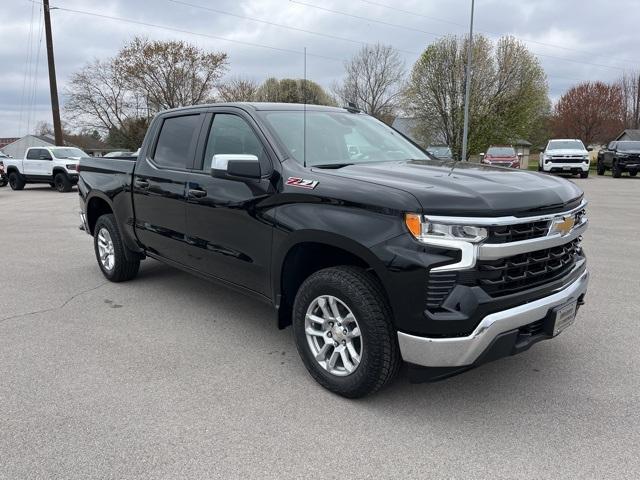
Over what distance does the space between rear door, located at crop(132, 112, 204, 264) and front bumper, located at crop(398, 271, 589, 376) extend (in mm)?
2467

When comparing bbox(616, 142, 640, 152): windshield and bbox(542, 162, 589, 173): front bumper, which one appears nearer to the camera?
bbox(542, 162, 589, 173): front bumper

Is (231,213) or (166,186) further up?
(166,186)

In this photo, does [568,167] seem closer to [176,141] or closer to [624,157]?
[624,157]

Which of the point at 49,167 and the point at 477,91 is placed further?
the point at 477,91

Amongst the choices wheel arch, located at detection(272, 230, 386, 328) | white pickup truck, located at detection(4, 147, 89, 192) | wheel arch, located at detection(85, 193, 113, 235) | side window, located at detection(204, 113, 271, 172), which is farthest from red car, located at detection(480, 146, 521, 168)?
wheel arch, located at detection(272, 230, 386, 328)

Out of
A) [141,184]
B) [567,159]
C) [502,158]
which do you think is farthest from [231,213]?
[567,159]

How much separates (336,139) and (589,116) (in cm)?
5771

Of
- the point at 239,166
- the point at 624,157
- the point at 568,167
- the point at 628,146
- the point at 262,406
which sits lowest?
the point at 262,406

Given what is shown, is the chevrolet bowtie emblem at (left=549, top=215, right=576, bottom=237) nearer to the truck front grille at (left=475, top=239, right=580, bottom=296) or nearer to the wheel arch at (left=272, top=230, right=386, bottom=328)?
the truck front grille at (left=475, top=239, right=580, bottom=296)

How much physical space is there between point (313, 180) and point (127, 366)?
191 cm

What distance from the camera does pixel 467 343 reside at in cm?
272

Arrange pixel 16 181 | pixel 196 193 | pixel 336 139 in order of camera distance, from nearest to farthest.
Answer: pixel 336 139 → pixel 196 193 → pixel 16 181

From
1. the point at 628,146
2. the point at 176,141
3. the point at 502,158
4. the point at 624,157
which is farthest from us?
the point at 502,158

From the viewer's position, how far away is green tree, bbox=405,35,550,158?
33.2m
